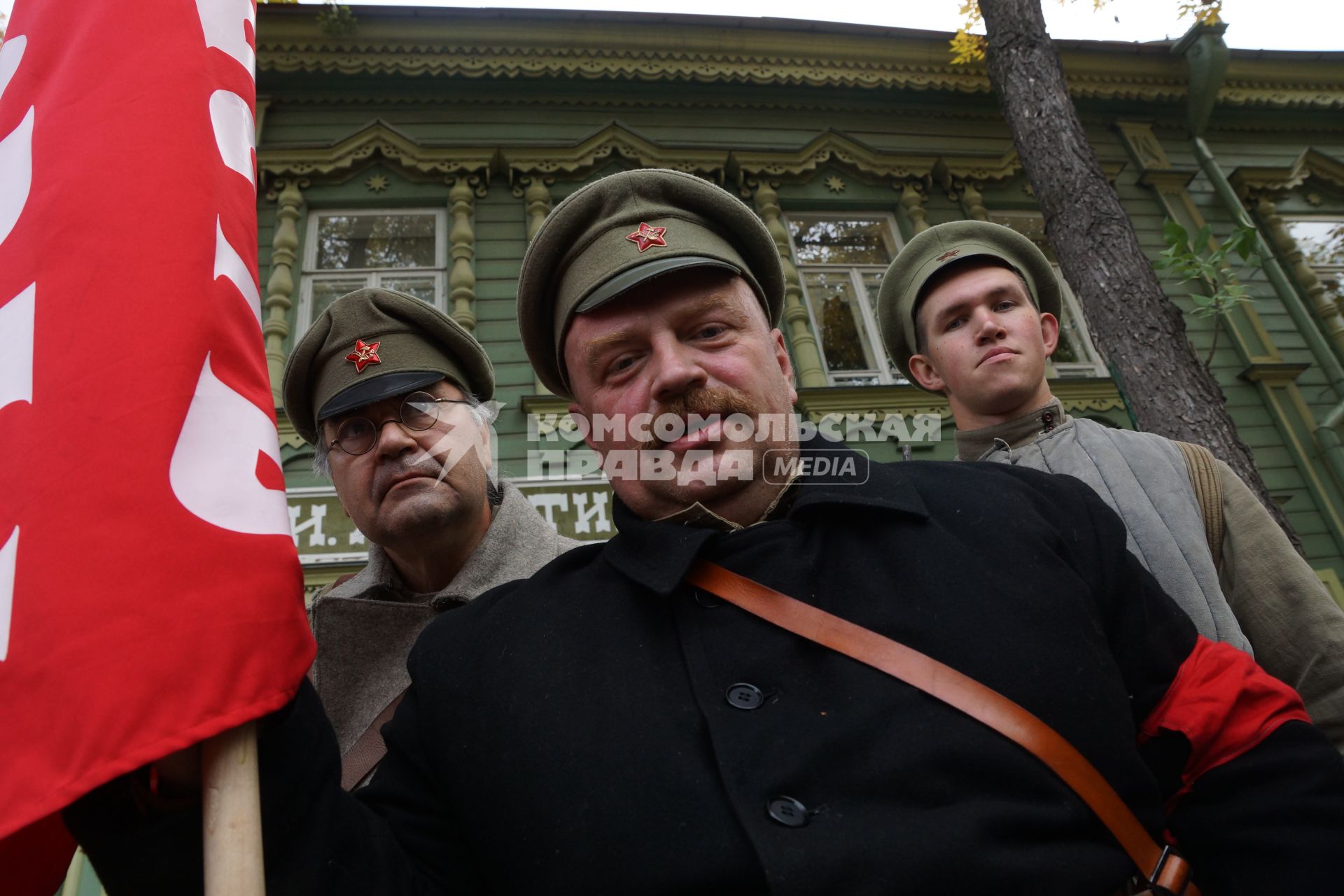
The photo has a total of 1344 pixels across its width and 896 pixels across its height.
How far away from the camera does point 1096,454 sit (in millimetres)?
2096

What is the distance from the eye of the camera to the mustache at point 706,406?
1568 mm

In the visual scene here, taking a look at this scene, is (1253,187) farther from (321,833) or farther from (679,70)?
(321,833)

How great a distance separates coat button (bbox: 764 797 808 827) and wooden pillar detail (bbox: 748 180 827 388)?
4.95m

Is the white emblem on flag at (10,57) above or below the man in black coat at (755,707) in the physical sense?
above

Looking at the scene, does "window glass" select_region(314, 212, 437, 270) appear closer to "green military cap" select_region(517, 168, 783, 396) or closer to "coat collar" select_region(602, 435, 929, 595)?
"green military cap" select_region(517, 168, 783, 396)

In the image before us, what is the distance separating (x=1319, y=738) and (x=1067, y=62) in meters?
8.18

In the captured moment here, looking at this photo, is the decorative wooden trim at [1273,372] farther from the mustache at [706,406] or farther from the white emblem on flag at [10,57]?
the white emblem on flag at [10,57]

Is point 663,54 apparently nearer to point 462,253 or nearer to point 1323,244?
point 462,253

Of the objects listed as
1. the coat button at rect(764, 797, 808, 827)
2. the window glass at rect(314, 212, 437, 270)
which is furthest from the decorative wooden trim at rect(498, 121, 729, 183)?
the coat button at rect(764, 797, 808, 827)

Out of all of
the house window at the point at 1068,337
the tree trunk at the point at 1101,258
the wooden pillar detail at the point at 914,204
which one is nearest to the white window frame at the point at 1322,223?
the house window at the point at 1068,337

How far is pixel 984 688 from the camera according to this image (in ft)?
4.03

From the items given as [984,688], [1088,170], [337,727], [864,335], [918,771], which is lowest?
[918,771]

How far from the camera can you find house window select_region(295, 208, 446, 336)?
20.5ft

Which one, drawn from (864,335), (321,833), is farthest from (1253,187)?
(321,833)
